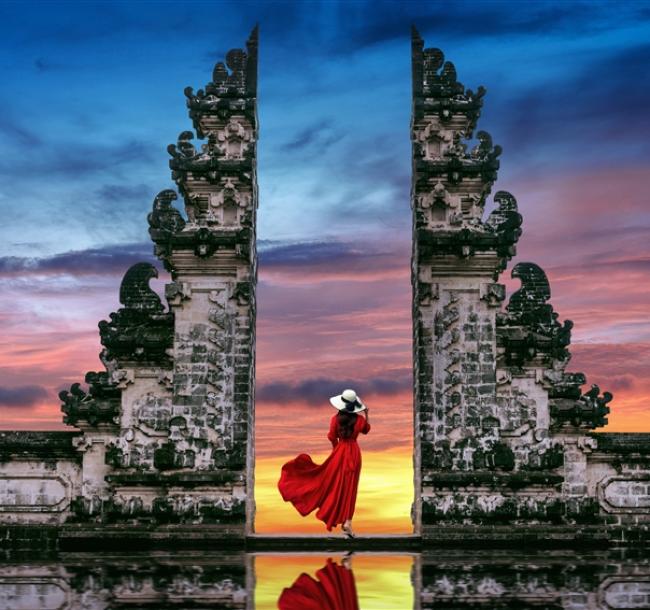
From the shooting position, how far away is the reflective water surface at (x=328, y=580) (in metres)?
11.7

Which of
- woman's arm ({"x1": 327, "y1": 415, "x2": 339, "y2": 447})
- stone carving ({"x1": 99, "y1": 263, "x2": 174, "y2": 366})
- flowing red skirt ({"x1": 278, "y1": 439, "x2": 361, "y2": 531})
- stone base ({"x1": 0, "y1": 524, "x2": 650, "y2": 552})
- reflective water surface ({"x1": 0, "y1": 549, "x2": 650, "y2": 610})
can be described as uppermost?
stone carving ({"x1": 99, "y1": 263, "x2": 174, "y2": 366})

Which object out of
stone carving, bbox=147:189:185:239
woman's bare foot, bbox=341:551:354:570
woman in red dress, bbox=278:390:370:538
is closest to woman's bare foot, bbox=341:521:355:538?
woman in red dress, bbox=278:390:370:538

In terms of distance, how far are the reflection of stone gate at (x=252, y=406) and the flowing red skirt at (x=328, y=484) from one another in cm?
119

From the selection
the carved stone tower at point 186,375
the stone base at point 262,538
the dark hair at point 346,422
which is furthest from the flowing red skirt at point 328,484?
the carved stone tower at point 186,375

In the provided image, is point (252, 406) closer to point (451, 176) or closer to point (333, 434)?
point (333, 434)

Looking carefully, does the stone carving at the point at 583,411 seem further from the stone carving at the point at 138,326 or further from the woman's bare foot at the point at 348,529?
the stone carving at the point at 138,326

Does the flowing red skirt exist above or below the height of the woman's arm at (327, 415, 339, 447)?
below

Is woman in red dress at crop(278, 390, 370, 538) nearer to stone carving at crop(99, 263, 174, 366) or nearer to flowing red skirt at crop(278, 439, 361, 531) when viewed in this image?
flowing red skirt at crop(278, 439, 361, 531)

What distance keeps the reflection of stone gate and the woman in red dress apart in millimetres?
1233

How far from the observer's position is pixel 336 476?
18672mm

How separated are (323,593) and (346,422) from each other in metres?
6.59

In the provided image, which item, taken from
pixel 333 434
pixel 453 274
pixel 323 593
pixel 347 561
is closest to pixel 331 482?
pixel 333 434

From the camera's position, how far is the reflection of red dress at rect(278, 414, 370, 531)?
733 inches

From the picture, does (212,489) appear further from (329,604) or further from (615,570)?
(329,604)
